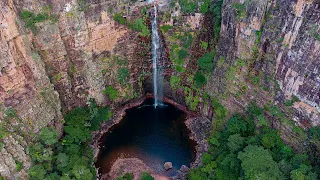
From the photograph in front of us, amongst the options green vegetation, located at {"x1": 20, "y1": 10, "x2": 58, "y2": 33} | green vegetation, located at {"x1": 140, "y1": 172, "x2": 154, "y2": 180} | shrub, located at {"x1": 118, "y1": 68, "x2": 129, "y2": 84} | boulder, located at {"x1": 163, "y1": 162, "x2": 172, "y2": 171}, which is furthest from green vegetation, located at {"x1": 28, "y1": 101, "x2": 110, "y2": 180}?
green vegetation, located at {"x1": 20, "y1": 10, "x2": 58, "y2": 33}

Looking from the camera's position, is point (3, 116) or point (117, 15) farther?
point (117, 15)

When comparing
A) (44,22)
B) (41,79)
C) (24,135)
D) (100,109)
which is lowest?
(100,109)

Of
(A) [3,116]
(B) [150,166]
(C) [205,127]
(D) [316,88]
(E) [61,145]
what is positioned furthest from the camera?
(C) [205,127]

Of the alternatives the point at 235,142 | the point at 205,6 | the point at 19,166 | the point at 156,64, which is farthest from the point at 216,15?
the point at 19,166

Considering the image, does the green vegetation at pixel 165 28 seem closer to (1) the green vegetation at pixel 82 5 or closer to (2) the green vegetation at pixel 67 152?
(1) the green vegetation at pixel 82 5

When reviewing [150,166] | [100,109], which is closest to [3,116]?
[100,109]

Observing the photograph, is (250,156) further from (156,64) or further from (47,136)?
(47,136)

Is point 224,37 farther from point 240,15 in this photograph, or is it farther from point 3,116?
point 3,116
